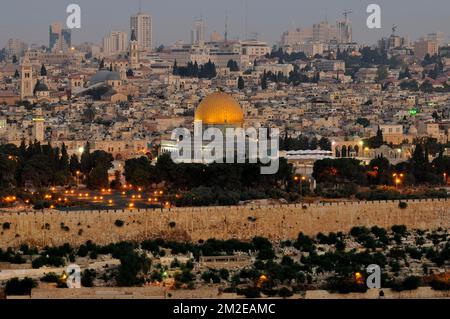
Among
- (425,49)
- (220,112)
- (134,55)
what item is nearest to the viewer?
(220,112)

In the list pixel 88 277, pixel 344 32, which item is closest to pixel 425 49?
pixel 344 32

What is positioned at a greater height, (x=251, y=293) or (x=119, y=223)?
(x=119, y=223)

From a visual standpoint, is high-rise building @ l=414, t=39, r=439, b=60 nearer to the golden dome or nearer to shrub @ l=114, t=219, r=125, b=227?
the golden dome

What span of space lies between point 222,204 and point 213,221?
4.74 feet

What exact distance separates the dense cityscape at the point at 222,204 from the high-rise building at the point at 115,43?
178 ft

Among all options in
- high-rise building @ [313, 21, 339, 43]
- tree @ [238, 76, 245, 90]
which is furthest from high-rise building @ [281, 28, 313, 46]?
tree @ [238, 76, 245, 90]

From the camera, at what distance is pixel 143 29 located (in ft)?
450

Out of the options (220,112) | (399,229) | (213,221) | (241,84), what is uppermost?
(220,112)

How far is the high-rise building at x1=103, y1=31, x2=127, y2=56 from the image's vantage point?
139m

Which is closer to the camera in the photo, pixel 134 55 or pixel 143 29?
pixel 134 55

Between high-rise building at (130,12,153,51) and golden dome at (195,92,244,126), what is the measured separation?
81005mm

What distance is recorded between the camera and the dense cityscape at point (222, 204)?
3088cm

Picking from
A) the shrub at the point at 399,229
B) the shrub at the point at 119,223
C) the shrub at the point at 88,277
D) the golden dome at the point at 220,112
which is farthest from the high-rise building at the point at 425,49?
the shrub at the point at 88,277

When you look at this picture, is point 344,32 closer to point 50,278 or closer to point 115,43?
point 115,43
